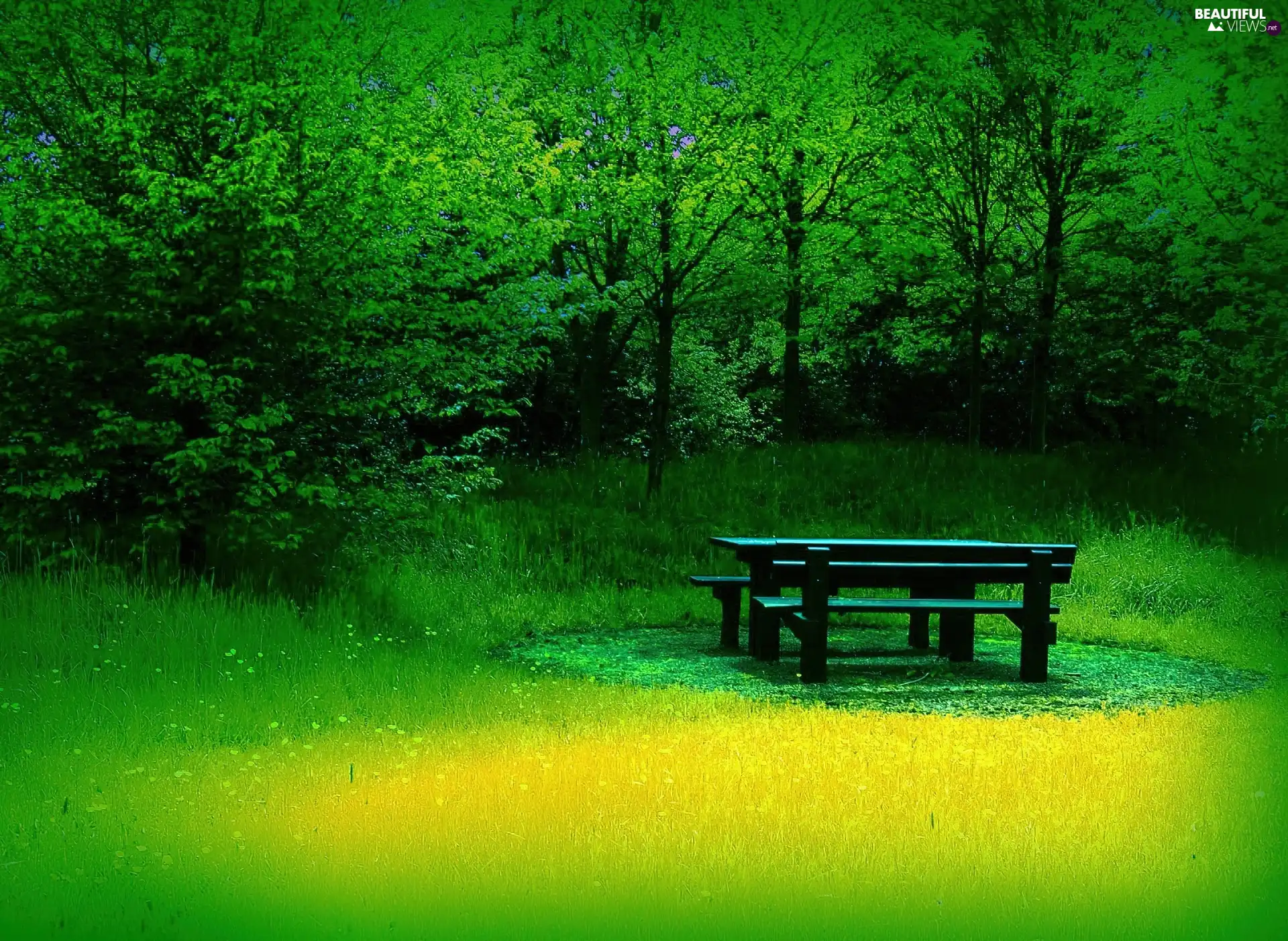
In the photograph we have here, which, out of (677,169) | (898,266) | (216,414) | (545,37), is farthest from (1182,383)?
(216,414)

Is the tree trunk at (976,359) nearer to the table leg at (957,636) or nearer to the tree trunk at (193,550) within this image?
the table leg at (957,636)

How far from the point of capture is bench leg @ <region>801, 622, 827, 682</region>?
8.30 meters

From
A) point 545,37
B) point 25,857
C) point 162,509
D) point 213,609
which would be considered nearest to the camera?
point 25,857

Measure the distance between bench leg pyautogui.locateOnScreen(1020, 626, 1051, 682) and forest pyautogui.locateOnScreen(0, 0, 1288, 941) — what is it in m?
0.07

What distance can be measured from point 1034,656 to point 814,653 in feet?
5.70

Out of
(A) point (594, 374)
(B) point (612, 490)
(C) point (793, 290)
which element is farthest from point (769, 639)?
(A) point (594, 374)

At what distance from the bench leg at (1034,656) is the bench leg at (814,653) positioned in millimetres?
1561

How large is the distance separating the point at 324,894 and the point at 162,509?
6952 millimetres

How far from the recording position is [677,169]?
14.1 metres

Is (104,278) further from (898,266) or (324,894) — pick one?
(898,266)

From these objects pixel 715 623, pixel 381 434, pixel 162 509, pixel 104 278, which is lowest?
pixel 715 623

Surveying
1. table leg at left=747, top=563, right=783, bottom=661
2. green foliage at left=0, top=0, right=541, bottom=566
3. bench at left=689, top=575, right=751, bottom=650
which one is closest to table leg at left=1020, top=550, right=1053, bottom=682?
table leg at left=747, top=563, right=783, bottom=661

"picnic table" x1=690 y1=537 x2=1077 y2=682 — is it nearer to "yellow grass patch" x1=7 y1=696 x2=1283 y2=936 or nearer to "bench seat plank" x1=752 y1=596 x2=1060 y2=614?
"bench seat plank" x1=752 y1=596 x2=1060 y2=614

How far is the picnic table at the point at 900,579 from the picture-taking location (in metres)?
8.35
